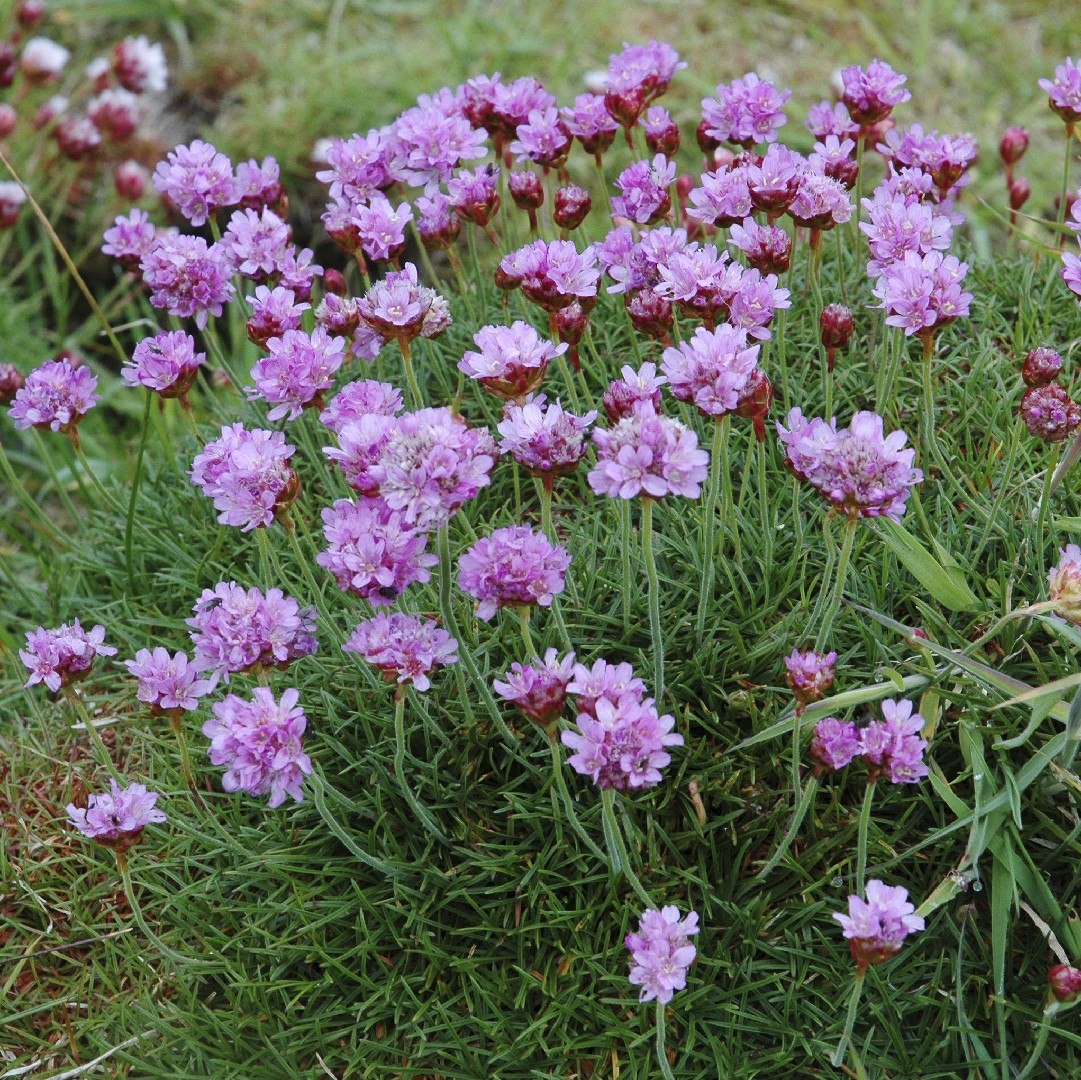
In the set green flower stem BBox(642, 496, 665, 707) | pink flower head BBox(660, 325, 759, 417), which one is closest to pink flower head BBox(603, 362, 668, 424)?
pink flower head BBox(660, 325, 759, 417)

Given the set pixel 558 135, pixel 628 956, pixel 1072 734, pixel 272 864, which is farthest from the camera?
pixel 558 135

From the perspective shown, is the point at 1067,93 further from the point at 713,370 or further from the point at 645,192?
the point at 713,370

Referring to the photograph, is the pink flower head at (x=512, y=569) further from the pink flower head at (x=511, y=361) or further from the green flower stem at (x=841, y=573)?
the green flower stem at (x=841, y=573)

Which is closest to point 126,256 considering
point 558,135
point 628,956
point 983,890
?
point 558,135

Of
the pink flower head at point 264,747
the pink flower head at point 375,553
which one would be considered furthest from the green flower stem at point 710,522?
the pink flower head at point 264,747

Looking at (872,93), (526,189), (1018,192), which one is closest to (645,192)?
(526,189)

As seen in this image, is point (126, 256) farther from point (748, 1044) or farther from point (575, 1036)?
point (748, 1044)

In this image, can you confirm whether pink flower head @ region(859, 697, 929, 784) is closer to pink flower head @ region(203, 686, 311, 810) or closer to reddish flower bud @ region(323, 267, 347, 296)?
pink flower head @ region(203, 686, 311, 810)
